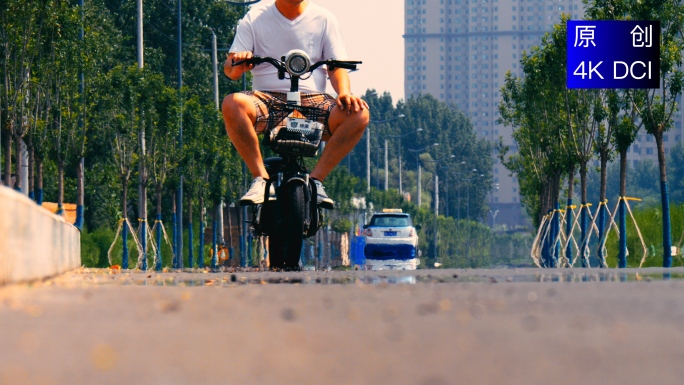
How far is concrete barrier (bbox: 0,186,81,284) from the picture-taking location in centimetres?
977

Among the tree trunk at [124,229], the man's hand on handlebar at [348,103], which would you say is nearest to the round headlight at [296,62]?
the man's hand on handlebar at [348,103]

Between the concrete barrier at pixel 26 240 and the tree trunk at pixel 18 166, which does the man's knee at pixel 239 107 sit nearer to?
the concrete barrier at pixel 26 240

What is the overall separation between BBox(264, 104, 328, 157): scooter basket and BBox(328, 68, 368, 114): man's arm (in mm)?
279

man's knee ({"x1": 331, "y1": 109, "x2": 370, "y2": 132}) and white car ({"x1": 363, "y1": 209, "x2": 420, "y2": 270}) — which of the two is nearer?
man's knee ({"x1": 331, "y1": 109, "x2": 370, "y2": 132})

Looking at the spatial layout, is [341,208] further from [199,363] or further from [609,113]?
[199,363]

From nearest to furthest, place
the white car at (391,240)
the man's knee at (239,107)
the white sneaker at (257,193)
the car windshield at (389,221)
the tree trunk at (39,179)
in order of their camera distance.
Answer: the white sneaker at (257,193)
the man's knee at (239,107)
the tree trunk at (39,179)
the white car at (391,240)
the car windshield at (389,221)

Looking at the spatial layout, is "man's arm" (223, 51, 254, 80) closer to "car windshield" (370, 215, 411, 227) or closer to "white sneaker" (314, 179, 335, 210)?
"white sneaker" (314, 179, 335, 210)

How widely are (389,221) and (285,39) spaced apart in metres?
32.0

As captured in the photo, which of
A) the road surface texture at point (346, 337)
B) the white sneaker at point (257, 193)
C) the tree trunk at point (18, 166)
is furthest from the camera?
the tree trunk at point (18, 166)

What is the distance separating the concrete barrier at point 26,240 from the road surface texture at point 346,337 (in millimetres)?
1031

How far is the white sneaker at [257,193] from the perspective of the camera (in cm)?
1303

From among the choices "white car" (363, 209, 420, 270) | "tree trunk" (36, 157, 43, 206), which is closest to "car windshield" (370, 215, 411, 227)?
"white car" (363, 209, 420, 270)

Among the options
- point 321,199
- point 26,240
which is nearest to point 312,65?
point 321,199

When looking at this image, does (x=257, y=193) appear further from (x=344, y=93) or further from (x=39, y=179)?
(x=39, y=179)
